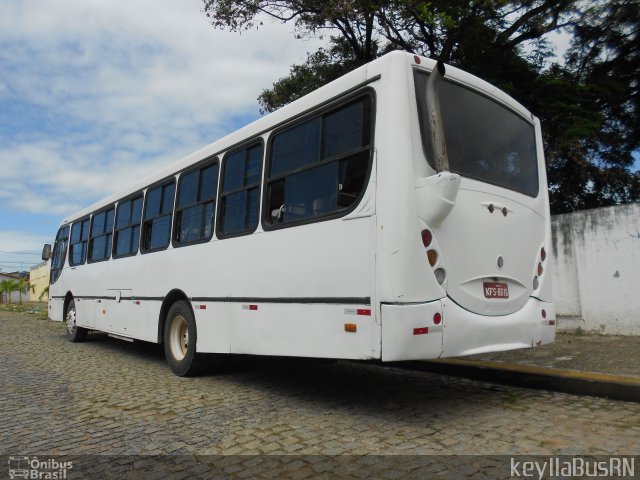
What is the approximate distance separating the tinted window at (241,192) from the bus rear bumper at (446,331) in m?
2.11

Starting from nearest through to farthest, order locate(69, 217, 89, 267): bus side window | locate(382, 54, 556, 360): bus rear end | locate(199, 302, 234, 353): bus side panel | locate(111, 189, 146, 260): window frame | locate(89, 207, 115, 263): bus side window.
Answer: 1. locate(382, 54, 556, 360): bus rear end
2. locate(199, 302, 234, 353): bus side panel
3. locate(111, 189, 146, 260): window frame
4. locate(89, 207, 115, 263): bus side window
5. locate(69, 217, 89, 267): bus side window

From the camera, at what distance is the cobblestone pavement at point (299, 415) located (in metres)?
3.66

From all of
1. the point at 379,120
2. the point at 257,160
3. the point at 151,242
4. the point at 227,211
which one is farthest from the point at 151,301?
the point at 379,120

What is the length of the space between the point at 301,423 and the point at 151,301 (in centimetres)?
386

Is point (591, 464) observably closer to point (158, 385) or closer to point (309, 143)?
point (309, 143)

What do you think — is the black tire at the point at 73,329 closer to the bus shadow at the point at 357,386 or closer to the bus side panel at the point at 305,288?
the bus shadow at the point at 357,386

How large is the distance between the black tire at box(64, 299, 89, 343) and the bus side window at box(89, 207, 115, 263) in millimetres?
1544

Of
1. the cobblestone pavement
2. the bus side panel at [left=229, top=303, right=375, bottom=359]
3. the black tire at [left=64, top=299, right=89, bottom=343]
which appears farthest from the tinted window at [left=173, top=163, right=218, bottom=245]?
the black tire at [left=64, top=299, right=89, bottom=343]

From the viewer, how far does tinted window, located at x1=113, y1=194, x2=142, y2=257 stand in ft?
27.0

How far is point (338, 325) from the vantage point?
413cm

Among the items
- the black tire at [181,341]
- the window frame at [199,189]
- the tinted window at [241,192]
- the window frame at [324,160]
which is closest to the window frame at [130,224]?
the window frame at [199,189]

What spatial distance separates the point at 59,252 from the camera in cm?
1230

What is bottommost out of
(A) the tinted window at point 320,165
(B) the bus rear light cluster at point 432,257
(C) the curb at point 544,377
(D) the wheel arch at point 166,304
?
(C) the curb at point 544,377

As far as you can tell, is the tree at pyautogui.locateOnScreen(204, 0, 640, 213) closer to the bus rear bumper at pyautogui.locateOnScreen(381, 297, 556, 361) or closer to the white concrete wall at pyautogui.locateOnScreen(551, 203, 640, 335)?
the white concrete wall at pyautogui.locateOnScreen(551, 203, 640, 335)
